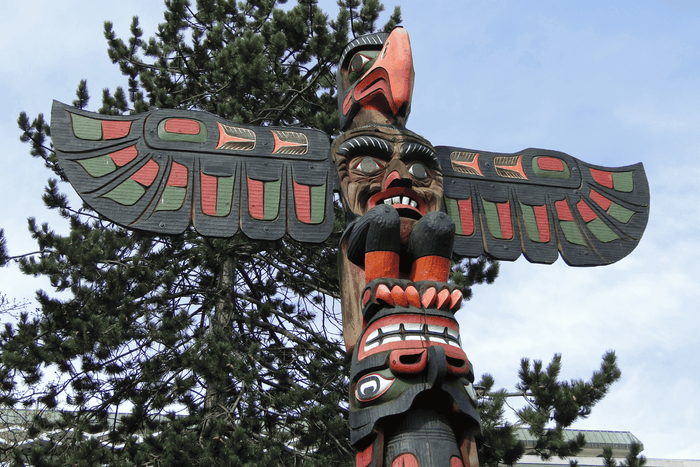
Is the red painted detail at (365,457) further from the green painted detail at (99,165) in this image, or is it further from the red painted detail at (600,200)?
the red painted detail at (600,200)

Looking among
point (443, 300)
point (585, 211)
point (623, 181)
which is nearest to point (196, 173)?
point (443, 300)

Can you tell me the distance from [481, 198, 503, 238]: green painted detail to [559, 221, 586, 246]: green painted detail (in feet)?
2.06

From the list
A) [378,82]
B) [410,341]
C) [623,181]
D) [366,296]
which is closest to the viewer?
[410,341]

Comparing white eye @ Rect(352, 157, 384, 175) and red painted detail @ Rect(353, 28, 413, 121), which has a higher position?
red painted detail @ Rect(353, 28, 413, 121)

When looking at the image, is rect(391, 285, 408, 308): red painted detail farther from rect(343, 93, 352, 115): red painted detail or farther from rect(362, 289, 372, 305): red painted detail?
rect(343, 93, 352, 115): red painted detail

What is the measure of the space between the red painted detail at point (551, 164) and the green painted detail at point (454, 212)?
1.08 metres

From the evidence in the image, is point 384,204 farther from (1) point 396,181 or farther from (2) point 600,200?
(2) point 600,200

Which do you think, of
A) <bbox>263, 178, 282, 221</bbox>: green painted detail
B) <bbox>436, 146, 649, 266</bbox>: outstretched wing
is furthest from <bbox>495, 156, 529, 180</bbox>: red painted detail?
<bbox>263, 178, 282, 221</bbox>: green painted detail

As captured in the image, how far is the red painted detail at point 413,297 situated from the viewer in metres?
4.20

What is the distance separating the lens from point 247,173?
548 cm

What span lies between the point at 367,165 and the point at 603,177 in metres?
2.66

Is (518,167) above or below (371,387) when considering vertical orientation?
above

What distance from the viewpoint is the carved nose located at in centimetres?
515

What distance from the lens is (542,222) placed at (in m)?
6.07
